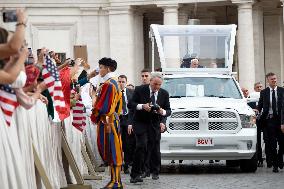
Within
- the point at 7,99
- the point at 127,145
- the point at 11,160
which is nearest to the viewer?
the point at 7,99

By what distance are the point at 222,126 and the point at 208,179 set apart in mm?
1944

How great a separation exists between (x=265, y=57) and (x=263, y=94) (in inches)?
1375

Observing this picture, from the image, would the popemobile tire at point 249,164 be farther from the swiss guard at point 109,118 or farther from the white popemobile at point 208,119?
the swiss guard at point 109,118

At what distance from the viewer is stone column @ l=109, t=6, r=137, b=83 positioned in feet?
170

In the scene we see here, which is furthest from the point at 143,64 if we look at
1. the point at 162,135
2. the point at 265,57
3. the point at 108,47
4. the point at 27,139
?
the point at 27,139

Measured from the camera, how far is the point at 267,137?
839 inches

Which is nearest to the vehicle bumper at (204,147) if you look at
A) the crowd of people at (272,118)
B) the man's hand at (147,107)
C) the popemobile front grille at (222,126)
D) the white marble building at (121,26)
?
the popemobile front grille at (222,126)

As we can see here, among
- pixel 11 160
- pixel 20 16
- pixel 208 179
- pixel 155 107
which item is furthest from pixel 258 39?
pixel 20 16

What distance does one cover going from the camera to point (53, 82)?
488 inches

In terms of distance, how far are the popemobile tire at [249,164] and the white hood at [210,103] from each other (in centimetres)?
93

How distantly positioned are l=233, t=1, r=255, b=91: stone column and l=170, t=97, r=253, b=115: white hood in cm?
3001

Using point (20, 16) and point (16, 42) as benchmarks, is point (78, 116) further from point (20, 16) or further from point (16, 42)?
point (16, 42)

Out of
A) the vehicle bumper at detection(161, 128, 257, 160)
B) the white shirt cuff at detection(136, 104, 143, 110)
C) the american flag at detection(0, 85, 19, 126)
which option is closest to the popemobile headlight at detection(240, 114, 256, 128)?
the vehicle bumper at detection(161, 128, 257, 160)

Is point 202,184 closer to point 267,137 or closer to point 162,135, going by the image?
point 162,135
